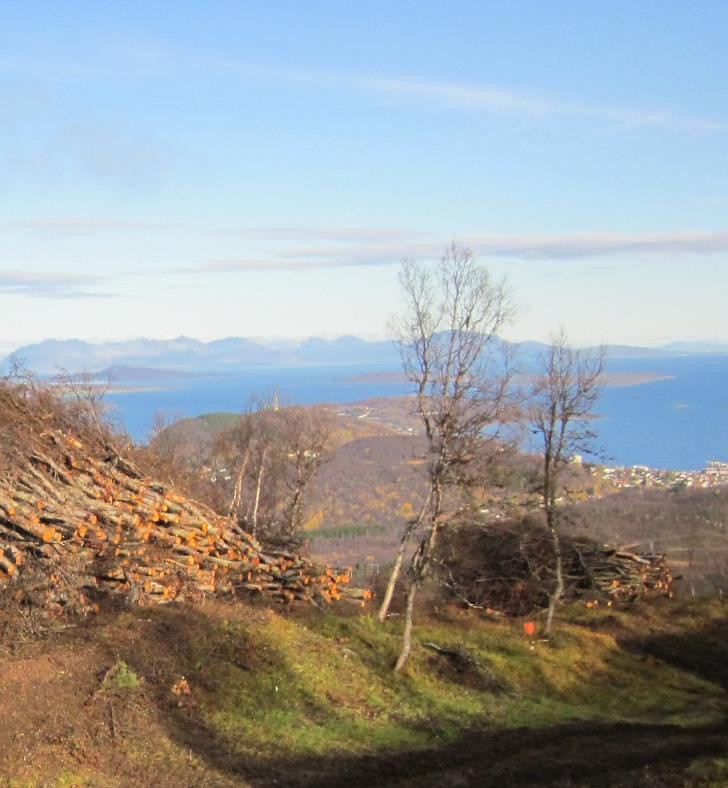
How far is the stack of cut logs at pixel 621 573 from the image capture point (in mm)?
25469

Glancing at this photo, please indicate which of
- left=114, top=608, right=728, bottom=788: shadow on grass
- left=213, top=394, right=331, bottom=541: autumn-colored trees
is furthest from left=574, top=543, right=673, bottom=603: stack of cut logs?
left=114, top=608, right=728, bottom=788: shadow on grass

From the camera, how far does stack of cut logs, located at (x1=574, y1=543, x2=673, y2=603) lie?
83.6 feet

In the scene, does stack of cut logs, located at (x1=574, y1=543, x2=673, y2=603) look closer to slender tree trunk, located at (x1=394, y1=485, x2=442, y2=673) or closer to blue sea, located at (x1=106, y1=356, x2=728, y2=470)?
slender tree trunk, located at (x1=394, y1=485, x2=442, y2=673)

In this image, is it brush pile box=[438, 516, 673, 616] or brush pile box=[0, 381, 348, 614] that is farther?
brush pile box=[438, 516, 673, 616]

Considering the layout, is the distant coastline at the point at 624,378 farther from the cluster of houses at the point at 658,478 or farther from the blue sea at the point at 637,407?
the cluster of houses at the point at 658,478

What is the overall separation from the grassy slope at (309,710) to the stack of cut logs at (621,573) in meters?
7.22

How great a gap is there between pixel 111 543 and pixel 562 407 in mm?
11415

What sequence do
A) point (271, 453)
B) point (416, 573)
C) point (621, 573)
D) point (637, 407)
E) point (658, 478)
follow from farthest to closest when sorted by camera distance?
point (637, 407)
point (658, 478)
point (271, 453)
point (621, 573)
point (416, 573)

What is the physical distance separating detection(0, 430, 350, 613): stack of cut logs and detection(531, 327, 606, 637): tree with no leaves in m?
6.66

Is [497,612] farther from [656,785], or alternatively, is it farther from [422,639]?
[656,785]

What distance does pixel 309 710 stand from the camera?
12211 millimetres

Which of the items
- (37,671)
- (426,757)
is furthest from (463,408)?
(37,671)

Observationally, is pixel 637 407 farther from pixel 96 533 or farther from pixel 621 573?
pixel 96 533

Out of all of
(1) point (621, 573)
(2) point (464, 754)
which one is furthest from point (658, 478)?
(2) point (464, 754)
